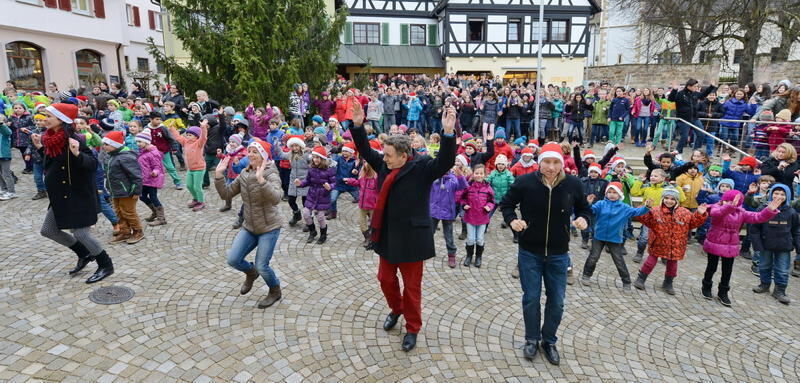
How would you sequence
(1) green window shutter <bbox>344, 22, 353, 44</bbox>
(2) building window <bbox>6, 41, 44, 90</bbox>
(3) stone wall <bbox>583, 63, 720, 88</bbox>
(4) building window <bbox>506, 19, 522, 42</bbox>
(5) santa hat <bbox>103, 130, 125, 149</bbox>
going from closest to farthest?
(5) santa hat <bbox>103, 130, 125, 149</bbox> < (2) building window <bbox>6, 41, 44, 90</bbox> < (3) stone wall <bbox>583, 63, 720, 88</bbox> < (4) building window <bbox>506, 19, 522, 42</bbox> < (1) green window shutter <bbox>344, 22, 353, 44</bbox>

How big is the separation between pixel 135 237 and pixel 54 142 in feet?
7.94

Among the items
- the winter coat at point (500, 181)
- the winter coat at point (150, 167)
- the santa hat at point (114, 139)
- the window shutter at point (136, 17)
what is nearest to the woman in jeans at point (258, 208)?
the santa hat at point (114, 139)

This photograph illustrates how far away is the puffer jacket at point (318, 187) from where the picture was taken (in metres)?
7.68

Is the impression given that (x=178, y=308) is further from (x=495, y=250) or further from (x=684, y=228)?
(x=684, y=228)

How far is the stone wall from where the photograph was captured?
29141mm

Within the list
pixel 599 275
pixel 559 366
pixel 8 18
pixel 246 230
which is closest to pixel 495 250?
pixel 599 275

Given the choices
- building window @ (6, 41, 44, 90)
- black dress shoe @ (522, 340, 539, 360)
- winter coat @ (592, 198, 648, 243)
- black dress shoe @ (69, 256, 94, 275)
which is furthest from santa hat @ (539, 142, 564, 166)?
building window @ (6, 41, 44, 90)

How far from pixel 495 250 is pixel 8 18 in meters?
22.4

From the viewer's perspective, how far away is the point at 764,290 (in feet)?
22.1

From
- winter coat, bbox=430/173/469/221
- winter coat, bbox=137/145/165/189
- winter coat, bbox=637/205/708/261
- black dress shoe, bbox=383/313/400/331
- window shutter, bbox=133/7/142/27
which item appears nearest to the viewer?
black dress shoe, bbox=383/313/400/331

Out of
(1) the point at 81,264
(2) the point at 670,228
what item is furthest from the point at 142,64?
(2) the point at 670,228

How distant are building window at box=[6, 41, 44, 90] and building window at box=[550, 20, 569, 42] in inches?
1090

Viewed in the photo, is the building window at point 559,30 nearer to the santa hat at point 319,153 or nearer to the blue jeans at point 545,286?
the santa hat at point 319,153

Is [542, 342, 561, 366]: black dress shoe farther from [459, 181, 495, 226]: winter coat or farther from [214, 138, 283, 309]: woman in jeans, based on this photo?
[214, 138, 283, 309]: woman in jeans
